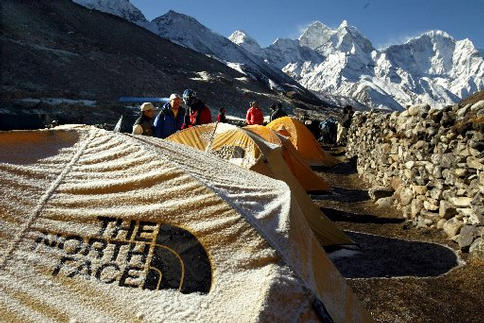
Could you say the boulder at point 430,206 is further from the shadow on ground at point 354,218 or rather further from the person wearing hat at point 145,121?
the person wearing hat at point 145,121

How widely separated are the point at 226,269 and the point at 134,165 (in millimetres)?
1185

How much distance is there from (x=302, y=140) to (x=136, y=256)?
46.8ft

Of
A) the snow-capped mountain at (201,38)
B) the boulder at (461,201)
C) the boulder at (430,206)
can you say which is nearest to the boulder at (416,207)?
the boulder at (430,206)

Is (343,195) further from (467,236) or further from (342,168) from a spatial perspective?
(342,168)

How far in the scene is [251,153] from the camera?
27.2 feet

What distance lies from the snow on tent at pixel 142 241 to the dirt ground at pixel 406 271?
1896mm

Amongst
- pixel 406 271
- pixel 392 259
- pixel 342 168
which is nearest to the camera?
pixel 406 271

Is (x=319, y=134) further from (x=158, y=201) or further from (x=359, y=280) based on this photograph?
(x=158, y=201)

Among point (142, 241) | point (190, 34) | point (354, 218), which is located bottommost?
point (354, 218)

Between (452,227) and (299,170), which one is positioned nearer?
(452,227)

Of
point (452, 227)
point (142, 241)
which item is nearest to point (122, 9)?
point (452, 227)

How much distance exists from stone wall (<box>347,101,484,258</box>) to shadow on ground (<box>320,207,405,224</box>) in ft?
1.58

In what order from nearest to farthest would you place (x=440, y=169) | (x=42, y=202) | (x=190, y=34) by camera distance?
(x=42, y=202), (x=440, y=169), (x=190, y=34)

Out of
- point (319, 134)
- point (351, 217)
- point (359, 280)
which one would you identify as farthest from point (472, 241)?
point (319, 134)
